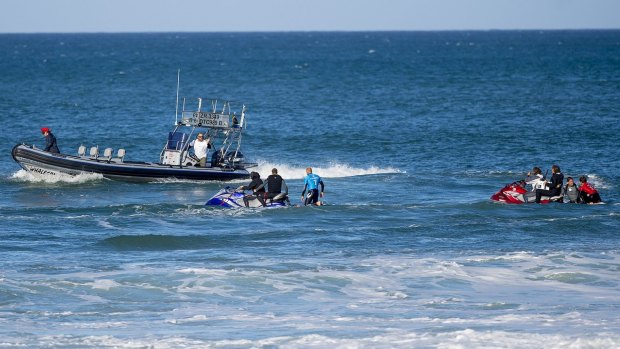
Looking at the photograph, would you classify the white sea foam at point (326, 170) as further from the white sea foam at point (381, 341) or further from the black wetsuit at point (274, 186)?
the white sea foam at point (381, 341)

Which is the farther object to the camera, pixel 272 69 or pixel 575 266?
pixel 272 69

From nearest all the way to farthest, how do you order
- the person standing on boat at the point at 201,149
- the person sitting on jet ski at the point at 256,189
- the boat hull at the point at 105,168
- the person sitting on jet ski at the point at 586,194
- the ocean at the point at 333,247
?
the ocean at the point at 333,247, the person sitting on jet ski at the point at 256,189, the person sitting on jet ski at the point at 586,194, the boat hull at the point at 105,168, the person standing on boat at the point at 201,149

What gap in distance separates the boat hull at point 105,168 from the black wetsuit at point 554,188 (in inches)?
357

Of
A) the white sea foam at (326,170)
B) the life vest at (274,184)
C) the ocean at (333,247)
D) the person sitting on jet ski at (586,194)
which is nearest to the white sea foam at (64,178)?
the ocean at (333,247)

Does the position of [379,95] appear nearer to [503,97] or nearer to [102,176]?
[503,97]

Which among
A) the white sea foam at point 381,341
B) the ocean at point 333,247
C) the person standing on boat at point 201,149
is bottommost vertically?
the white sea foam at point 381,341

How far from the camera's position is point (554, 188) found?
28797 mm

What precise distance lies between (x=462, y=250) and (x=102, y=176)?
12713mm

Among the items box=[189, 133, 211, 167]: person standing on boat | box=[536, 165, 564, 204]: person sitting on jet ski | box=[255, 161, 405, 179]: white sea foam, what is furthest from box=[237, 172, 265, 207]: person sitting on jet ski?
box=[255, 161, 405, 179]: white sea foam

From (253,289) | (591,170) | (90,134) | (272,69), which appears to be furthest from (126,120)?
(272,69)

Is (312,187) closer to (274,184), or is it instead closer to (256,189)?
(274,184)

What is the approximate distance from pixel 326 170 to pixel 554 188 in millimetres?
10574

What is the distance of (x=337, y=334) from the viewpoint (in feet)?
56.0

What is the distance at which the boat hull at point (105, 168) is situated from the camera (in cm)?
3194
